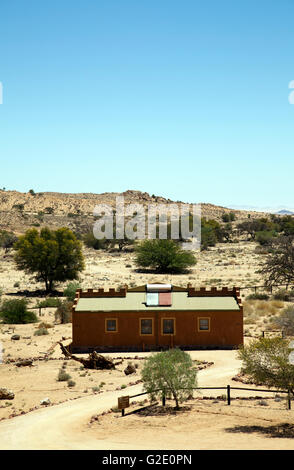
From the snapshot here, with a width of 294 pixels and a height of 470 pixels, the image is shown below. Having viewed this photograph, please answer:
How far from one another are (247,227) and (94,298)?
8576 cm

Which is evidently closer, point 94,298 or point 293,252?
point 94,298

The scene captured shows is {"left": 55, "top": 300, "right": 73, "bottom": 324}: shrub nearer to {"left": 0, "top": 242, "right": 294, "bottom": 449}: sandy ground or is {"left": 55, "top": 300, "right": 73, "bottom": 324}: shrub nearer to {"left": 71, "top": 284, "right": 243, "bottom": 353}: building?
{"left": 0, "top": 242, "right": 294, "bottom": 449}: sandy ground

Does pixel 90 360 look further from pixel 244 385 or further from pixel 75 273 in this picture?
pixel 75 273

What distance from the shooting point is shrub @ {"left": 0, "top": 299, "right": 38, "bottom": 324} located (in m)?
43.9

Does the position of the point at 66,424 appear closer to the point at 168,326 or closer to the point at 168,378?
the point at 168,378

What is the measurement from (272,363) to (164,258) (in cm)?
5095

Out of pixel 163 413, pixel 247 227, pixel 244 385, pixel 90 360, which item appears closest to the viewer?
pixel 163 413

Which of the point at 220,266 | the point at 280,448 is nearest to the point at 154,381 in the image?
the point at 280,448

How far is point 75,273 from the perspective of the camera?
57969 millimetres

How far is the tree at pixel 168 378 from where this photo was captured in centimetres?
2347

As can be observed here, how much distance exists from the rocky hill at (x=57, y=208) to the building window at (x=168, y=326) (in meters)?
90.3

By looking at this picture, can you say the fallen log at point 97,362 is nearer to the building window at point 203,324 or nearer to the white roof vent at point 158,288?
the building window at point 203,324

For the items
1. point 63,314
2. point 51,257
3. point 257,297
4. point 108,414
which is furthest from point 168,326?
point 51,257

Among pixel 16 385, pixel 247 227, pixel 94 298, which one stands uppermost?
pixel 247 227
